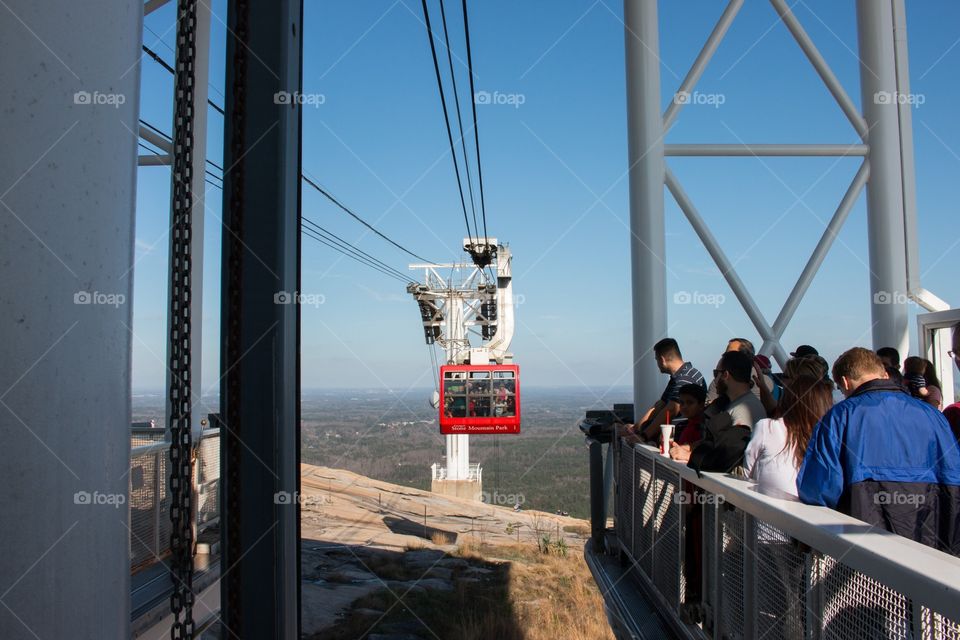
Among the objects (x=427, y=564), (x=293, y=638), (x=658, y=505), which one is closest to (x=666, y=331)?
(x=658, y=505)

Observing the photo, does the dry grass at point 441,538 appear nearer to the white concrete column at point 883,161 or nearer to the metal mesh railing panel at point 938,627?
the white concrete column at point 883,161

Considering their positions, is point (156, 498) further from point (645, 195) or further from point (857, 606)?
point (857, 606)

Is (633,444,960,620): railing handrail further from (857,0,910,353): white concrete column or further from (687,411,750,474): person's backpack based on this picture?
(857,0,910,353): white concrete column

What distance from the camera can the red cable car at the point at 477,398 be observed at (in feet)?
74.5

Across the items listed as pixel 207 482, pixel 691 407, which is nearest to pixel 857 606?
pixel 691 407

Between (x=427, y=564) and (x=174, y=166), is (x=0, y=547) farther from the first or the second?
(x=427, y=564)

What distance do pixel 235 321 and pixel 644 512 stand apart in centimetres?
413

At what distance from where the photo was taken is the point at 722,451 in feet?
13.5

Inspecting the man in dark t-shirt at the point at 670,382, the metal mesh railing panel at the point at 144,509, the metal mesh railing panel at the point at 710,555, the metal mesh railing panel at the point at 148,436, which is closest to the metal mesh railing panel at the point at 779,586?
the metal mesh railing panel at the point at 710,555

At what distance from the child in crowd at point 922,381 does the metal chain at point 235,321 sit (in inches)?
196

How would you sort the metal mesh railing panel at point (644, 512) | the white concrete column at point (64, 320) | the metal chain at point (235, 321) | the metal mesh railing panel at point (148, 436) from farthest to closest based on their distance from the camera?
the metal mesh railing panel at point (148, 436)
the metal mesh railing panel at point (644, 512)
the metal chain at point (235, 321)
the white concrete column at point (64, 320)

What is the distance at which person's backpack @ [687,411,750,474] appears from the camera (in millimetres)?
4082

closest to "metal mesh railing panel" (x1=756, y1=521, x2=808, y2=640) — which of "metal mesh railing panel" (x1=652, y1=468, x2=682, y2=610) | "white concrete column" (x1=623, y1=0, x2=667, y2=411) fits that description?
"metal mesh railing panel" (x1=652, y1=468, x2=682, y2=610)

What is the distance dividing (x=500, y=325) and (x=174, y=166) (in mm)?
25509
